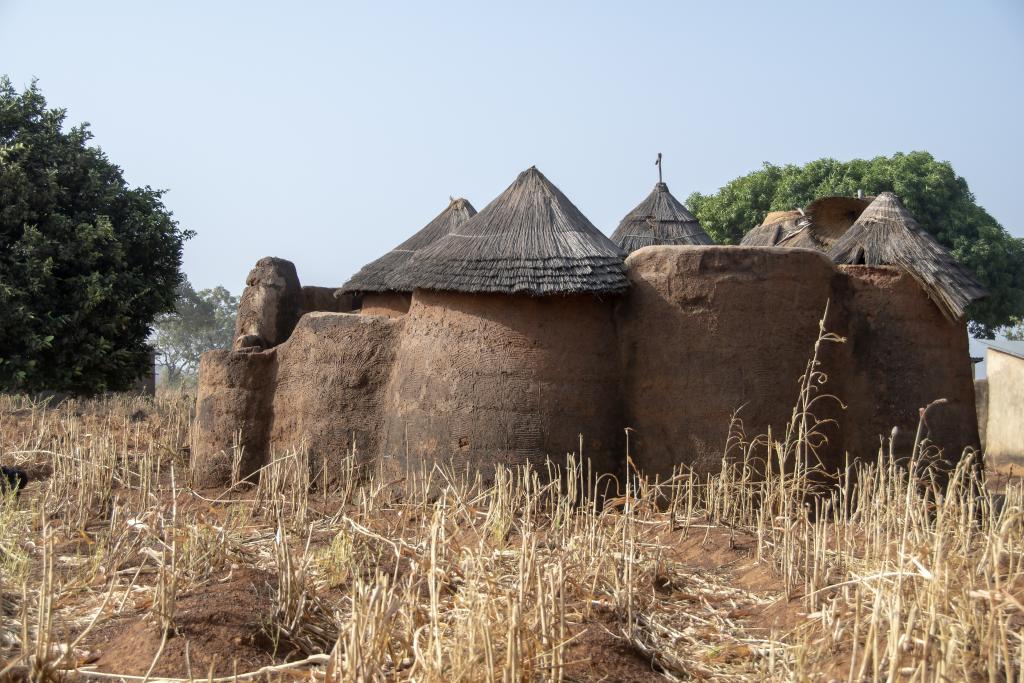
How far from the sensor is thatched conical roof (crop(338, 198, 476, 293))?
11730mm

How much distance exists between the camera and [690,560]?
6.52m

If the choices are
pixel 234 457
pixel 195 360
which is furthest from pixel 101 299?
pixel 195 360

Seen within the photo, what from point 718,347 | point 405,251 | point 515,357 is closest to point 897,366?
point 718,347

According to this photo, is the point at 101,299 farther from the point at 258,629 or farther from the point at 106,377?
the point at 258,629

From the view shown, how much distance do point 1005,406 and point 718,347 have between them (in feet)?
40.6

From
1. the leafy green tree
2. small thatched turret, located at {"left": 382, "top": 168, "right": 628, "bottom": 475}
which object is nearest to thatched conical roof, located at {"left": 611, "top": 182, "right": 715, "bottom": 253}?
small thatched turret, located at {"left": 382, "top": 168, "right": 628, "bottom": 475}

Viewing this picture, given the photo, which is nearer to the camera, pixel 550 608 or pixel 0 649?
pixel 0 649

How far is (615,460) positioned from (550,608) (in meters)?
4.07

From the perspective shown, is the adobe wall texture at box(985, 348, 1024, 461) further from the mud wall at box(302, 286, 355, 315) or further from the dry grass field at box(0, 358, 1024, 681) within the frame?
the dry grass field at box(0, 358, 1024, 681)

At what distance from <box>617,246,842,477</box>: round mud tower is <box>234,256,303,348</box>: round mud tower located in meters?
3.87

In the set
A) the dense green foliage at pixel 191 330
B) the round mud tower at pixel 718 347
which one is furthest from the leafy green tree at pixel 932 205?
the dense green foliage at pixel 191 330

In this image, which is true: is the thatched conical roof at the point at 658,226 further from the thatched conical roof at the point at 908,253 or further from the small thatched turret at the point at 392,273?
the thatched conical roof at the point at 908,253

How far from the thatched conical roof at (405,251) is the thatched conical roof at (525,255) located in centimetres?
266

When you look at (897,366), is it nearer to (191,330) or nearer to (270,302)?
(270,302)
